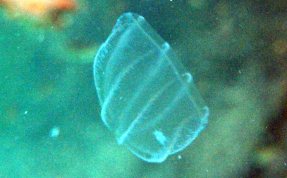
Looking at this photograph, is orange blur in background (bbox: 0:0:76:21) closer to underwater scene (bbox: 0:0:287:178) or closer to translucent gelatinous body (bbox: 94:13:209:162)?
underwater scene (bbox: 0:0:287:178)

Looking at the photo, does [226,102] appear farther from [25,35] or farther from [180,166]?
[25,35]

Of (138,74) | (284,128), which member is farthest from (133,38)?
(284,128)

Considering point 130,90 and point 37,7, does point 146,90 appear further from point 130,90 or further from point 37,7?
point 37,7

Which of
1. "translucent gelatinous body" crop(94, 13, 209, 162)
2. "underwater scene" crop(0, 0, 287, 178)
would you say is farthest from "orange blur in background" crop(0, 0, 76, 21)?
"translucent gelatinous body" crop(94, 13, 209, 162)

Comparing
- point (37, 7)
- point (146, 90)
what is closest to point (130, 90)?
point (146, 90)

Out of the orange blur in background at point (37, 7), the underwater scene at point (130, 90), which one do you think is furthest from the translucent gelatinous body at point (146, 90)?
the orange blur in background at point (37, 7)

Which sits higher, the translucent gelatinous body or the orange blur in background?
the orange blur in background

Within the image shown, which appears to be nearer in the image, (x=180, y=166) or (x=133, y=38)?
(x=133, y=38)
